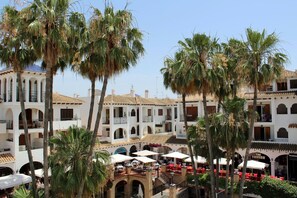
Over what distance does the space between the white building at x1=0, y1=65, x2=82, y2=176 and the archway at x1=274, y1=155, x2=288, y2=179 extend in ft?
87.2

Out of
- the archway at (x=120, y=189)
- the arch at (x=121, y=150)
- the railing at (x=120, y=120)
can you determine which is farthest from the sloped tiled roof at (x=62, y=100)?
the archway at (x=120, y=189)

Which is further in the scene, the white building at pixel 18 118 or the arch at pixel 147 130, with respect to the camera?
the arch at pixel 147 130

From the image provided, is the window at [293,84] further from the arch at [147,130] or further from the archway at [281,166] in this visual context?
the arch at [147,130]

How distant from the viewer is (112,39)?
1756 centimetres

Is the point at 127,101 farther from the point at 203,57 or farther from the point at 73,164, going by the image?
the point at 73,164

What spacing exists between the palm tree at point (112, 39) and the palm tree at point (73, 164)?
52cm

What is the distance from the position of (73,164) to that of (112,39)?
7.56 m

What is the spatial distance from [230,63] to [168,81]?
18.3 feet

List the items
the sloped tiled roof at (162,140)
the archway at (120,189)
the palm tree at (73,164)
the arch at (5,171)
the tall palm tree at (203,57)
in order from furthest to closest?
the sloped tiled roof at (162,140)
the archway at (120,189)
the arch at (5,171)
the tall palm tree at (203,57)
the palm tree at (73,164)

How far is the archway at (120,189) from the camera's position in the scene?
35191mm

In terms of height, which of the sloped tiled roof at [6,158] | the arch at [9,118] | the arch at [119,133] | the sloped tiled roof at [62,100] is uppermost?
the sloped tiled roof at [62,100]

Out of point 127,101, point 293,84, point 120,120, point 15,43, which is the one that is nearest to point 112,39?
point 15,43

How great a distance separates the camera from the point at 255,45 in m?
20.8

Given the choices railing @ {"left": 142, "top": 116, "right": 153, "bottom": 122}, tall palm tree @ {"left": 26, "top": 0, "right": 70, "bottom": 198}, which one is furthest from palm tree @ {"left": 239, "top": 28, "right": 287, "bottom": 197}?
railing @ {"left": 142, "top": 116, "right": 153, "bottom": 122}
